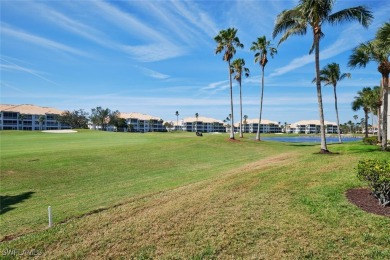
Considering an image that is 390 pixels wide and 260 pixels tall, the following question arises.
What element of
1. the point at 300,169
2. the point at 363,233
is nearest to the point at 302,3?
the point at 300,169

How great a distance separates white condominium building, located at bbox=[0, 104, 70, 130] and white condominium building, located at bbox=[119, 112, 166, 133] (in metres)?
36.7

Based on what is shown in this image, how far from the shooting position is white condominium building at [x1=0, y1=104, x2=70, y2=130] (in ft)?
420

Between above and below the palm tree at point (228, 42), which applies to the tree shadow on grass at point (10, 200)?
below

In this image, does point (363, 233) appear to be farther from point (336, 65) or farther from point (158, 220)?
point (336, 65)

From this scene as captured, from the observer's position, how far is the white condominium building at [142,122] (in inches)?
6928

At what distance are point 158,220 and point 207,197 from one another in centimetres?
248

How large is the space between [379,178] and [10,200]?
49.0 ft

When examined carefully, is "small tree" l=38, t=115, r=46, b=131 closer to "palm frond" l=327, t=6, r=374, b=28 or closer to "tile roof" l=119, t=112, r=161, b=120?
"tile roof" l=119, t=112, r=161, b=120

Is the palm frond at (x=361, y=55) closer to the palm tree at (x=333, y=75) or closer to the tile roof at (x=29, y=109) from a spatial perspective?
the palm tree at (x=333, y=75)

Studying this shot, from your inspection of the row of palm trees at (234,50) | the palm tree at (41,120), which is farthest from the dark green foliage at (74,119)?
the row of palm trees at (234,50)

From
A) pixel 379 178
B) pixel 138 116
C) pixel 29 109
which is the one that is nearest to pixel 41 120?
pixel 29 109

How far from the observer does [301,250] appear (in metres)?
6.30

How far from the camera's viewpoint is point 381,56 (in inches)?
861

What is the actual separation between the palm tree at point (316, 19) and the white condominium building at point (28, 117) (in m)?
135
